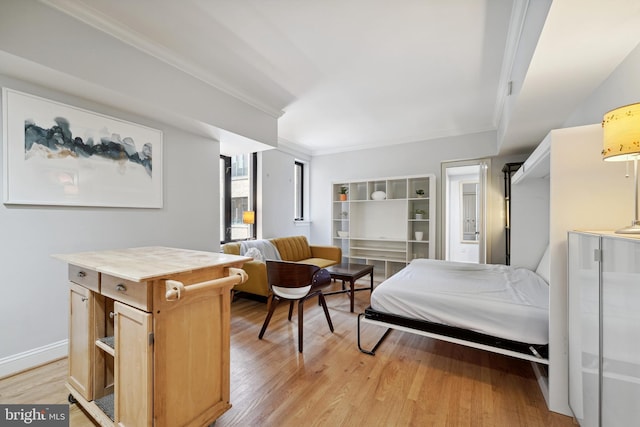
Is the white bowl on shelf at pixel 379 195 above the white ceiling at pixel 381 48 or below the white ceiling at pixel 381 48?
below

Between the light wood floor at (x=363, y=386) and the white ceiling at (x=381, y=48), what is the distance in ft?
7.23

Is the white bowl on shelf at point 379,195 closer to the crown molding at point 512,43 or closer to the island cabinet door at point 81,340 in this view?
the crown molding at point 512,43

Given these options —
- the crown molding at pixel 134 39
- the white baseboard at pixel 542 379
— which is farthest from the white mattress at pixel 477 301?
→ the crown molding at pixel 134 39

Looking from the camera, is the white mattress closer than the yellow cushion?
Yes

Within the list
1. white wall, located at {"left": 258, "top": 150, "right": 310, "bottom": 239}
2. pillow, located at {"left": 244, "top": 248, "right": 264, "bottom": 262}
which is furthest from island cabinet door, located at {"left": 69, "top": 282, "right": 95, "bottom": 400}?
white wall, located at {"left": 258, "top": 150, "right": 310, "bottom": 239}

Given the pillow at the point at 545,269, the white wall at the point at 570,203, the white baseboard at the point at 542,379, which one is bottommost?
the white baseboard at the point at 542,379

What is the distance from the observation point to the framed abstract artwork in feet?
6.44

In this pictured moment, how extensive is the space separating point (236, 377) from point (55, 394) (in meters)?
1.16

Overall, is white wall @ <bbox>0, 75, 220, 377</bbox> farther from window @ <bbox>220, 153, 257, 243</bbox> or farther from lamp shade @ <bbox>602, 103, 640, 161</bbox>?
lamp shade @ <bbox>602, 103, 640, 161</bbox>

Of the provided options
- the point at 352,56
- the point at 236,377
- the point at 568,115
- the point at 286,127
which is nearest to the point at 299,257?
the point at 286,127

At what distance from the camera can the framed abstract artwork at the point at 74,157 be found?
196 cm

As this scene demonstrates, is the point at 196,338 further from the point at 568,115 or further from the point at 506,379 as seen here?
the point at 568,115

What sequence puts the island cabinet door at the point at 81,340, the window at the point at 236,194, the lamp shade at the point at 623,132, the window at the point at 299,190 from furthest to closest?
the window at the point at 299,190
the window at the point at 236,194
the island cabinet door at the point at 81,340
the lamp shade at the point at 623,132

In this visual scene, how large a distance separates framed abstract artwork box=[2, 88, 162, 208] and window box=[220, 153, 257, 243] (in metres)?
1.46
